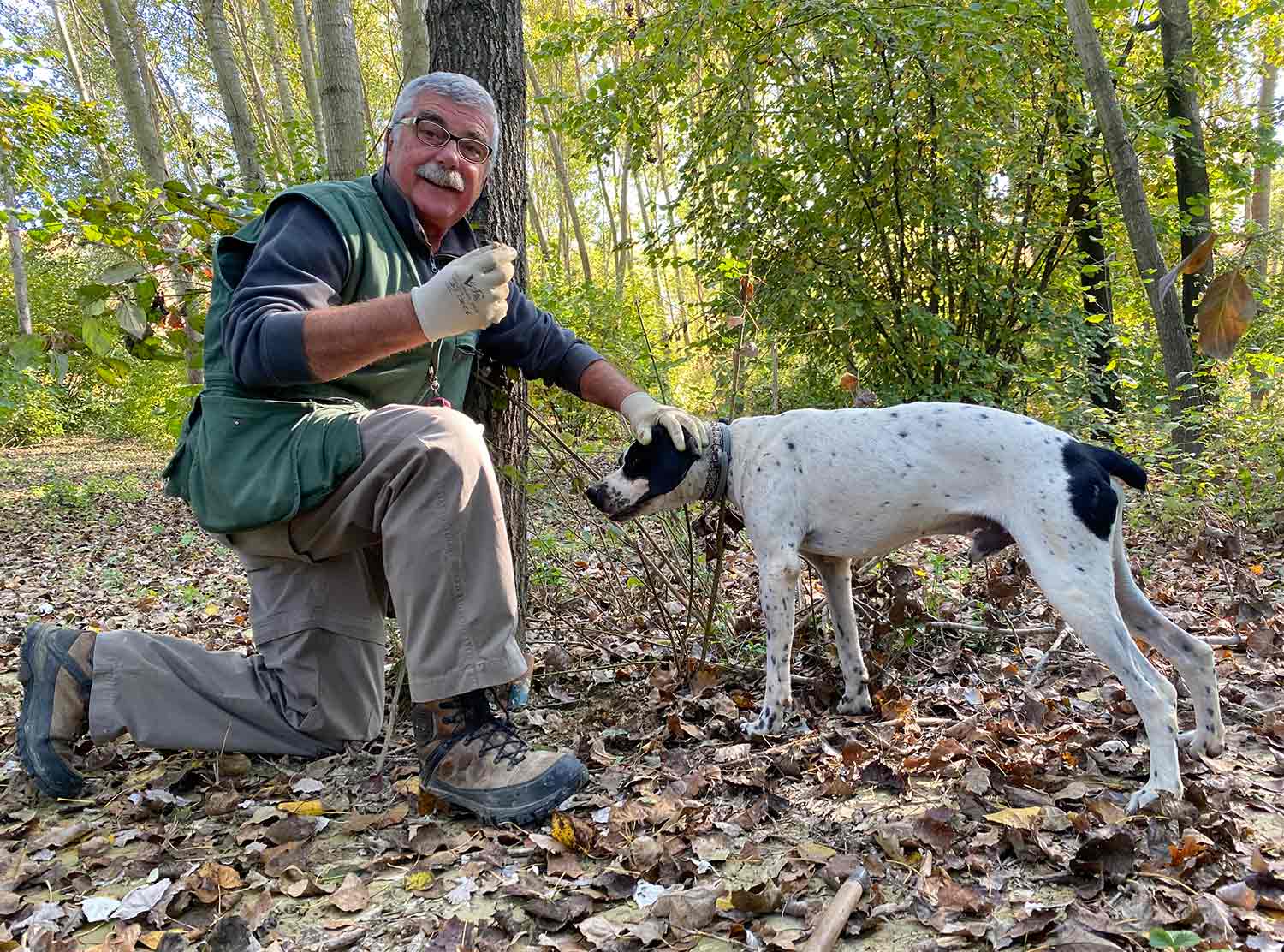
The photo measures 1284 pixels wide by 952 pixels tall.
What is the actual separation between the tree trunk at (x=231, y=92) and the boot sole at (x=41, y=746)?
22.9 ft

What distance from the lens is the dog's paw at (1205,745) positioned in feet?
8.48

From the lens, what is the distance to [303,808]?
251cm

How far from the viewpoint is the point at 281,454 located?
2.49 meters

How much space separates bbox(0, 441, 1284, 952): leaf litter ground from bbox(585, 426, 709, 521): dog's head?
1.68ft

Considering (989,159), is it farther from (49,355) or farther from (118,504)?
(118,504)

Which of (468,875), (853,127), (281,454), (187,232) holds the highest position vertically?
(853,127)

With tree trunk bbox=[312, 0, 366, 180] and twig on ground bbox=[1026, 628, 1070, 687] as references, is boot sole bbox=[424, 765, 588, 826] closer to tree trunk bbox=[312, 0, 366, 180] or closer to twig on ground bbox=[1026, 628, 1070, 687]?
twig on ground bbox=[1026, 628, 1070, 687]

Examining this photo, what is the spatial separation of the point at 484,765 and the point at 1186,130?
363 inches

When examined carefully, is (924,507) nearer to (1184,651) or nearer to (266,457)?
(1184,651)

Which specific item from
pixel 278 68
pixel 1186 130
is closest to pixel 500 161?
pixel 1186 130

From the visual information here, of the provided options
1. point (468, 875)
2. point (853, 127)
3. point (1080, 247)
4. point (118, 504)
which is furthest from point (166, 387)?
point (468, 875)

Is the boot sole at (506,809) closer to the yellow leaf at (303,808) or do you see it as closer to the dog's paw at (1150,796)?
the yellow leaf at (303,808)

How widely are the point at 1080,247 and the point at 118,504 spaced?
11.7 meters

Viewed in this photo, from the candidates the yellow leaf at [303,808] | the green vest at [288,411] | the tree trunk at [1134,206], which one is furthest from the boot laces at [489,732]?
the tree trunk at [1134,206]
